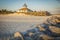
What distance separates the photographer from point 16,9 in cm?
160

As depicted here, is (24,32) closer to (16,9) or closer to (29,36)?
(29,36)

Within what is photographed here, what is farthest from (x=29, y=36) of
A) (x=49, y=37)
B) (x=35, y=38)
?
(x=49, y=37)

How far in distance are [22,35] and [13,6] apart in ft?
1.29

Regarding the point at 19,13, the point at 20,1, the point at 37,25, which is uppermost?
the point at 20,1

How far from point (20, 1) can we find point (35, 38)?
0.51m

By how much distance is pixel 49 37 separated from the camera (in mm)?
1521

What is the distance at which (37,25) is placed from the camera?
1.57 meters

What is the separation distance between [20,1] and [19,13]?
0.16m

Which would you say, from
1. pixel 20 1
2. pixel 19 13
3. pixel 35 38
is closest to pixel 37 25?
pixel 35 38

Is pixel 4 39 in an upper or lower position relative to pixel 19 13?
lower

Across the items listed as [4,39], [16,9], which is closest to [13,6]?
[16,9]

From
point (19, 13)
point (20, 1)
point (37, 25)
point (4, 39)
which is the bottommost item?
point (4, 39)

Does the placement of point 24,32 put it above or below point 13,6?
below

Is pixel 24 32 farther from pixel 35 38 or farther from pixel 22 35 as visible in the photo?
pixel 35 38
